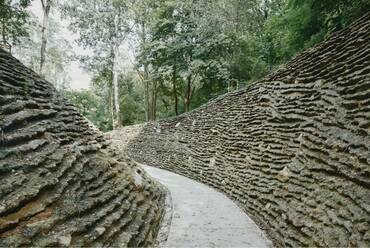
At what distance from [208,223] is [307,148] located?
221cm

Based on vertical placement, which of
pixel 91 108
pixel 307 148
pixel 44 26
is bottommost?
pixel 307 148

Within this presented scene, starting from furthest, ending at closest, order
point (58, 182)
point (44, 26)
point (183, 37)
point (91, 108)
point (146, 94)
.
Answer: point (91, 108) → point (146, 94) → point (183, 37) → point (44, 26) → point (58, 182)

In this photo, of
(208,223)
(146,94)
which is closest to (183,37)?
(146,94)

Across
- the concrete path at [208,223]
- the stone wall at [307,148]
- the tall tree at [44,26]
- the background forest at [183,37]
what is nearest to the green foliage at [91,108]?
the background forest at [183,37]

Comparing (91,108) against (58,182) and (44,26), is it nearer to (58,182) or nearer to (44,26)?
(44,26)

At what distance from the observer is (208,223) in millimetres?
5871

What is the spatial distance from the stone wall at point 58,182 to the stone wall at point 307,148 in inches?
80.1

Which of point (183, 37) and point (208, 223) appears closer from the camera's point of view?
point (208, 223)

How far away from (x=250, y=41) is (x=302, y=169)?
425 inches

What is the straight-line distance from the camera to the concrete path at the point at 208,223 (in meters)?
5.03

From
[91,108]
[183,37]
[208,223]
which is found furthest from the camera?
[91,108]

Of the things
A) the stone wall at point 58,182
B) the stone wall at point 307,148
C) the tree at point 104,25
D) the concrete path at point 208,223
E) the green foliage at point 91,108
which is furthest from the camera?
the green foliage at point 91,108

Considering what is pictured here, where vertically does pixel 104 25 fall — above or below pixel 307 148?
above

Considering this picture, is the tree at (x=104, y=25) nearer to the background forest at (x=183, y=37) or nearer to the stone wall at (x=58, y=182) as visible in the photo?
the background forest at (x=183, y=37)
